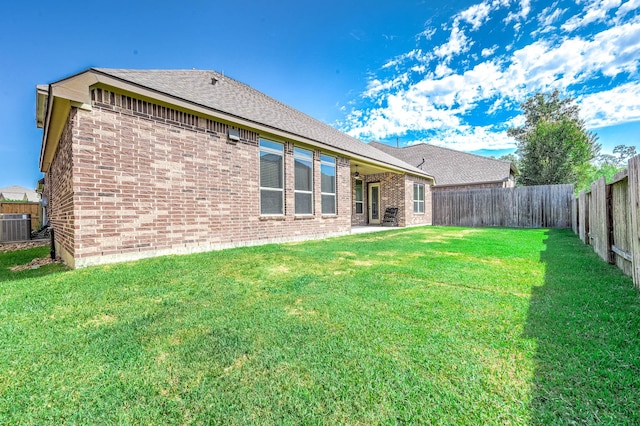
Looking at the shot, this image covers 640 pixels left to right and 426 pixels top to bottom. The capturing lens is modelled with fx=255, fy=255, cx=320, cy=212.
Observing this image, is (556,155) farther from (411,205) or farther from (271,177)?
(271,177)

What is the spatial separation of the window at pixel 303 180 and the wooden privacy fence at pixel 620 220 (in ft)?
21.6

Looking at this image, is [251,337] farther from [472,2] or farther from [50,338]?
[472,2]

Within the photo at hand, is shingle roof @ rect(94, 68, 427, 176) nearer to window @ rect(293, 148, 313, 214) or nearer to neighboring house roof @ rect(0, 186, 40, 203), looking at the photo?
window @ rect(293, 148, 313, 214)

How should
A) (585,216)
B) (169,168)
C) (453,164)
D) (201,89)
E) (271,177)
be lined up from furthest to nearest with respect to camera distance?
(453,164) < (271,177) < (585,216) < (201,89) < (169,168)

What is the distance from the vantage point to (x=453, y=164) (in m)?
20.2

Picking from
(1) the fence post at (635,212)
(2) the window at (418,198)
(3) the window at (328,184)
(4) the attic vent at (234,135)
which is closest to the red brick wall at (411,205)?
(2) the window at (418,198)

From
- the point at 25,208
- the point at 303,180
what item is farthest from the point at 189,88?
the point at 25,208

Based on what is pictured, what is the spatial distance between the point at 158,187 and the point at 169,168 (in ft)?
1.51

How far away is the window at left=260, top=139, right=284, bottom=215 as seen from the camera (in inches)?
275

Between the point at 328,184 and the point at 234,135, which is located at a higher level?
the point at 234,135

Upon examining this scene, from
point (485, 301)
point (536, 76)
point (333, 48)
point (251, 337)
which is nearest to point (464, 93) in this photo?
point (536, 76)

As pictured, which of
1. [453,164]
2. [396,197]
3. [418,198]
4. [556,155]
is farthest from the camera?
[453,164]

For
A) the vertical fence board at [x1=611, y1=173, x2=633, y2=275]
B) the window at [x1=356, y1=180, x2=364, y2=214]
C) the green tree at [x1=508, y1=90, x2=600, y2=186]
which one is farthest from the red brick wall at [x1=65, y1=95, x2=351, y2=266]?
the green tree at [x1=508, y1=90, x2=600, y2=186]

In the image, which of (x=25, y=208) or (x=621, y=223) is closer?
(x=621, y=223)
